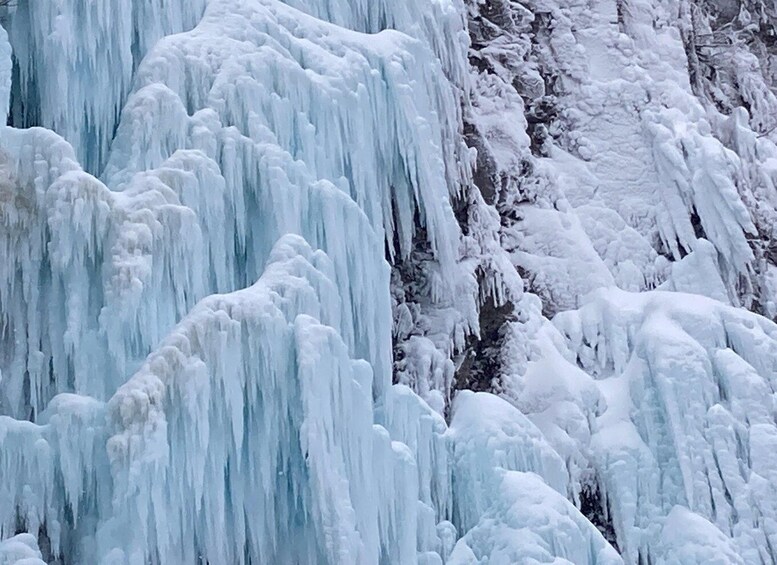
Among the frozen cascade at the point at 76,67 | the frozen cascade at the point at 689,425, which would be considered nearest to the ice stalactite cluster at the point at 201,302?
the frozen cascade at the point at 76,67

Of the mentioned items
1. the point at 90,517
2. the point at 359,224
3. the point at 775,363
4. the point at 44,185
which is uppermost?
the point at 44,185

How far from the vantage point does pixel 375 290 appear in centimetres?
633

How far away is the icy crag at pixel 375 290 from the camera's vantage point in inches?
200

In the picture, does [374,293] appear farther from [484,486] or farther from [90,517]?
[90,517]

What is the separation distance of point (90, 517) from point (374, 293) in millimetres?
2163

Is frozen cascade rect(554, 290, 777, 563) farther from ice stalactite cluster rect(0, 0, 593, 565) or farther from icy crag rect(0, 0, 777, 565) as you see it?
ice stalactite cluster rect(0, 0, 593, 565)

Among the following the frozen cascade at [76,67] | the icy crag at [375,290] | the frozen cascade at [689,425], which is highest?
the frozen cascade at [76,67]

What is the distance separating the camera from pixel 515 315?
860 centimetres

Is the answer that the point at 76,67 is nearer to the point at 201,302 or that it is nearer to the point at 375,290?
the point at 201,302

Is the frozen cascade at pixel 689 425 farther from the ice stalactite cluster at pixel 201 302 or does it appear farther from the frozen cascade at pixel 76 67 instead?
the frozen cascade at pixel 76 67

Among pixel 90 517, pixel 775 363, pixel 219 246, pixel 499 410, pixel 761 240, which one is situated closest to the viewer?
pixel 90 517

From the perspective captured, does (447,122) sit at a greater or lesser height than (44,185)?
lesser

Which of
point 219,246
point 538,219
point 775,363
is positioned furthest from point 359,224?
point 775,363

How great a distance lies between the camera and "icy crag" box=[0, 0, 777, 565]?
508 cm
